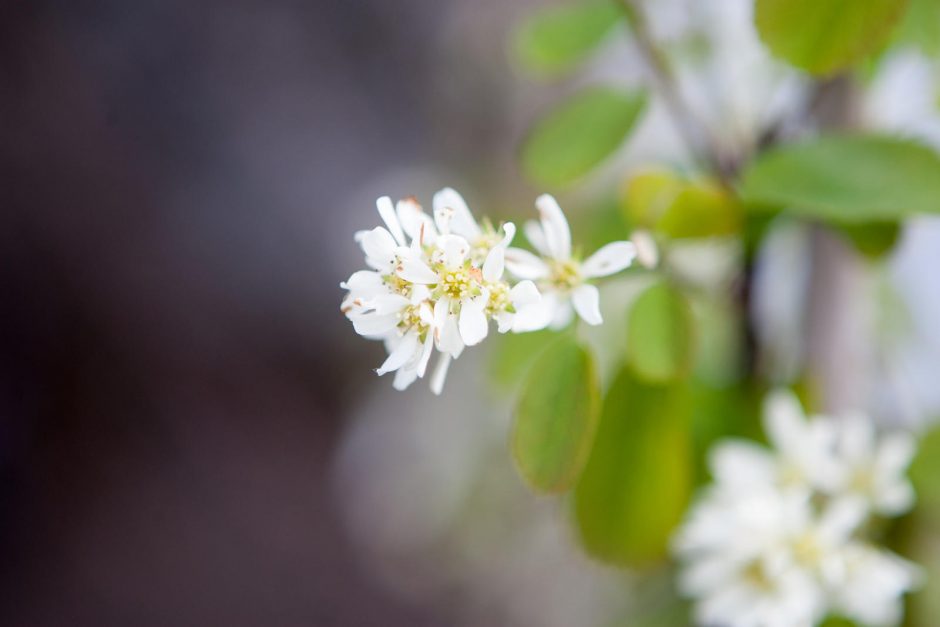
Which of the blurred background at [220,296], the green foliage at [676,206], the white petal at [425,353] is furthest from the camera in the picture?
the blurred background at [220,296]

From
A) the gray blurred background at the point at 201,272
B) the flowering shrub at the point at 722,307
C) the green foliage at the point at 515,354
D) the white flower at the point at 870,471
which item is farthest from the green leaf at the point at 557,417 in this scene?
the gray blurred background at the point at 201,272

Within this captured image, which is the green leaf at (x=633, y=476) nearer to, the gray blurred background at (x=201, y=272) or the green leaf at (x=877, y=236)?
the green leaf at (x=877, y=236)

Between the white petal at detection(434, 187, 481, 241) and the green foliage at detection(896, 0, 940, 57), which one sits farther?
the green foliage at detection(896, 0, 940, 57)

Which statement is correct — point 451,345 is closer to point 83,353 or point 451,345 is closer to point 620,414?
point 620,414

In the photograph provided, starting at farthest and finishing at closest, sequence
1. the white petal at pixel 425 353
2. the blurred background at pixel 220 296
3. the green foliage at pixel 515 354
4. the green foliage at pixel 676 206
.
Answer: the blurred background at pixel 220 296 → the green foliage at pixel 515 354 → the green foliage at pixel 676 206 → the white petal at pixel 425 353

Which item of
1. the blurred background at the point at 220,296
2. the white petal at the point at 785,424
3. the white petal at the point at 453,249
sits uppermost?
the blurred background at the point at 220,296

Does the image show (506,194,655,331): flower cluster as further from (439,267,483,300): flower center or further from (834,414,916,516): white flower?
(834,414,916,516): white flower

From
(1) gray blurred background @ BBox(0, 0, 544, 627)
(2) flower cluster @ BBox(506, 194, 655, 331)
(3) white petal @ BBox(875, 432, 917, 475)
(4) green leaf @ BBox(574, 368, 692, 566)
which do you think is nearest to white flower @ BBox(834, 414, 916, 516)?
(3) white petal @ BBox(875, 432, 917, 475)
